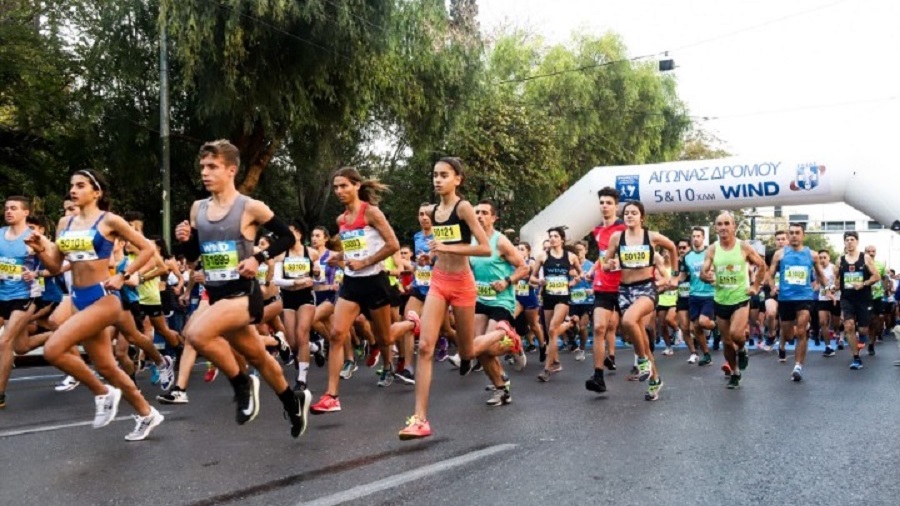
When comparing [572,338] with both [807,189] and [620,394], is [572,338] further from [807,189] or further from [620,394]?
[620,394]

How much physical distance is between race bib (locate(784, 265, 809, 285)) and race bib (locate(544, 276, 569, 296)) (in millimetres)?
2939

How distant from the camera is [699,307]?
15.5 m

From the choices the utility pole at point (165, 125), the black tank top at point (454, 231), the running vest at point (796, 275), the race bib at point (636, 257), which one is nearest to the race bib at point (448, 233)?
the black tank top at point (454, 231)

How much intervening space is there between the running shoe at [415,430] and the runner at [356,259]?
1537 mm

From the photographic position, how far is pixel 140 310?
11969 mm

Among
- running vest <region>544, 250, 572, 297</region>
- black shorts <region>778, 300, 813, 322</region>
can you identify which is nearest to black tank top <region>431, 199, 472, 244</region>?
running vest <region>544, 250, 572, 297</region>

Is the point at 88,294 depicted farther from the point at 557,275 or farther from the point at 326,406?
the point at 557,275

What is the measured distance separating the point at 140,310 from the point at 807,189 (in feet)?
46.9

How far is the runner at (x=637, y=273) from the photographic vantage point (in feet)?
32.5

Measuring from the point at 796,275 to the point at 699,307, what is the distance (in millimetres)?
2257

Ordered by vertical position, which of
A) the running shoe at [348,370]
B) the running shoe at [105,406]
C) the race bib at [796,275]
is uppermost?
the race bib at [796,275]

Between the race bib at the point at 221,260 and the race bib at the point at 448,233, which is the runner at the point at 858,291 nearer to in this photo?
the race bib at the point at 448,233

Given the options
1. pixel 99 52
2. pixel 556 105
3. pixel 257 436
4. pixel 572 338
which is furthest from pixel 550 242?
pixel 556 105

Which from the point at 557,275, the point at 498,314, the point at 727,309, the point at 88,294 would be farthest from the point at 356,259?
the point at 557,275
